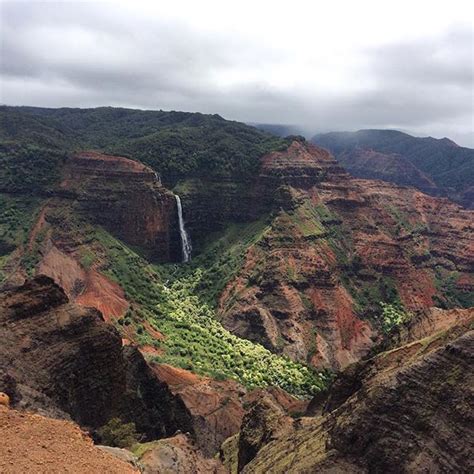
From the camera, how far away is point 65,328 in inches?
2010

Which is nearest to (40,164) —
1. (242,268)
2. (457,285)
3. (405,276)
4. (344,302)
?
(242,268)

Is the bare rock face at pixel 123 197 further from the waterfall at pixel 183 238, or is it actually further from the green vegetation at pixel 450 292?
the green vegetation at pixel 450 292

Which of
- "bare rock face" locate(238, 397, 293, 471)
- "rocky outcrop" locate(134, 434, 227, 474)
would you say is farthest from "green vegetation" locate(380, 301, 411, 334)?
"rocky outcrop" locate(134, 434, 227, 474)

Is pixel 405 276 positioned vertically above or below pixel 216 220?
below

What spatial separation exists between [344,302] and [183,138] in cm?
8967

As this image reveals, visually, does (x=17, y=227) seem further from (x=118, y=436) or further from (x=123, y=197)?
(x=118, y=436)

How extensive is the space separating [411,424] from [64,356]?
31417 millimetres

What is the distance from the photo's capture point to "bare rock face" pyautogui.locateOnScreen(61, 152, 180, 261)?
14650 cm

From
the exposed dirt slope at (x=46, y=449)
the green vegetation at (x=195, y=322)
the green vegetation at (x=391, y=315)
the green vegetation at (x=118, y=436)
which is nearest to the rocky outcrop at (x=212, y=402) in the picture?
the green vegetation at (x=195, y=322)

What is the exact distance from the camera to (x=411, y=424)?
1291 inches

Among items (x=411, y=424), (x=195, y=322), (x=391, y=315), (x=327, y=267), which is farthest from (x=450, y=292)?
(x=411, y=424)

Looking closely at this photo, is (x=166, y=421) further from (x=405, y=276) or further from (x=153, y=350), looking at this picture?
(x=405, y=276)

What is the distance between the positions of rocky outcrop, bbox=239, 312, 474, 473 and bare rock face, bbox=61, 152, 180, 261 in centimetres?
11735

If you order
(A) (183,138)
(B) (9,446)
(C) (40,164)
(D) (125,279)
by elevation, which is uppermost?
(A) (183,138)
